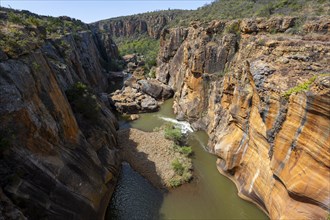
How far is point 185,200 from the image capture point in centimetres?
1486

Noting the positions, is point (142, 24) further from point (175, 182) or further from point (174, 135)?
point (175, 182)

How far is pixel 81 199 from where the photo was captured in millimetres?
11195

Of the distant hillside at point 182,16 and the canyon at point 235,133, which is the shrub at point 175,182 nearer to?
the canyon at point 235,133

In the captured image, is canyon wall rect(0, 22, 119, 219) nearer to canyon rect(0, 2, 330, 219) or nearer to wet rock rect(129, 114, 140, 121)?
canyon rect(0, 2, 330, 219)

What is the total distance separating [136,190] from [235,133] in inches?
348

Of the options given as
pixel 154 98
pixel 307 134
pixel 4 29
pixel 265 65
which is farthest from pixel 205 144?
pixel 4 29

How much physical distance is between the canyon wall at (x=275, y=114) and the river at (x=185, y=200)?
0.80 metres

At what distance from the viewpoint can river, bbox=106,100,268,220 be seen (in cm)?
1369

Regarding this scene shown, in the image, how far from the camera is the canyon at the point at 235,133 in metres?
8.95

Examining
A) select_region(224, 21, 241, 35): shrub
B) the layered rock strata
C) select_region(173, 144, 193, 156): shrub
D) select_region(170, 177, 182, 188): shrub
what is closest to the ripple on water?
select_region(170, 177, 182, 188): shrub

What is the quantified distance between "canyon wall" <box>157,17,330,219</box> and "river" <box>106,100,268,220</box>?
0.80 meters

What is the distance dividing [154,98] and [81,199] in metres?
24.9

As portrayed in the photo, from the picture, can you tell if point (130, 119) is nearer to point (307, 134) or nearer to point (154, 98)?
point (154, 98)

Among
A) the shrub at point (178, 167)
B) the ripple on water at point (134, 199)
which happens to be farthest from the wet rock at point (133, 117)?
the shrub at point (178, 167)
